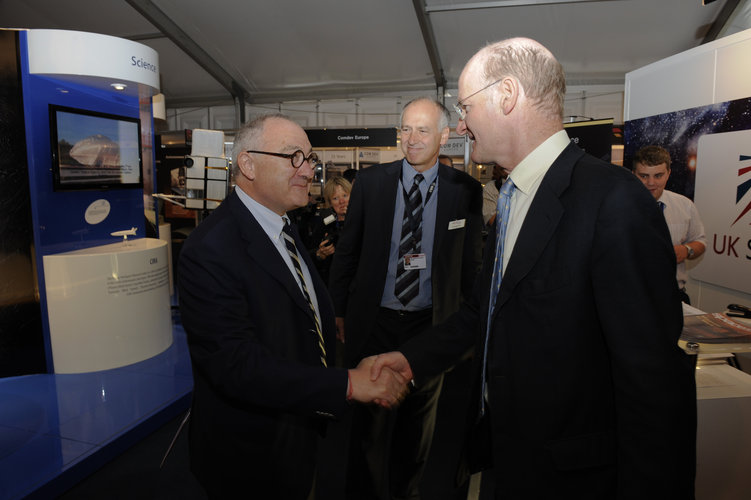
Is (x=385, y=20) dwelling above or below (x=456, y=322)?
above

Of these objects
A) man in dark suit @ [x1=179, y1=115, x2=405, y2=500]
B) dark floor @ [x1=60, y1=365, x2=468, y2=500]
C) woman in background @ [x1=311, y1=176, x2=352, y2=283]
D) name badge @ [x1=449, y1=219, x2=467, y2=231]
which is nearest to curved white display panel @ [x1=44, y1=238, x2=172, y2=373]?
dark floor @ [x1=60, y1=365, x2=468, y2=500]

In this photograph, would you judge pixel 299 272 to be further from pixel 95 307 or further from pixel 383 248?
pixel 95 307

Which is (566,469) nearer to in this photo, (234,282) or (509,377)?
(509,377)

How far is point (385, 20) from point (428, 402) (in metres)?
8.39

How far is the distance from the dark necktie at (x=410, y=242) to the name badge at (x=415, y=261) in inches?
1.3

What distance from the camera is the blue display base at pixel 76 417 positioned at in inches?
108

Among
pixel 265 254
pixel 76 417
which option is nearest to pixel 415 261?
pixel 265 254

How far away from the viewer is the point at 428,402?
2.52 meters

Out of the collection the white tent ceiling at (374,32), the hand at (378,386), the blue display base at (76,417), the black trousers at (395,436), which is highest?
the white tent ceiling at (374,32)

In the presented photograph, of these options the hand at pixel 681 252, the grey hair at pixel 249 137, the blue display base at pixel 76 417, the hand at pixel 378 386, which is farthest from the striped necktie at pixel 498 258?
the hand at pixel 681 252

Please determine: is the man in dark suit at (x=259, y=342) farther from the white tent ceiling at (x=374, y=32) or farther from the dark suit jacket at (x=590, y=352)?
the white tent ceiling at (x=374, y=32)

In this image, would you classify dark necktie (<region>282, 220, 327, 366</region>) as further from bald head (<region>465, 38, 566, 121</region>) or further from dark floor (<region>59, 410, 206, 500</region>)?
dark floor (<region>59, 410, 206, 500</region>)

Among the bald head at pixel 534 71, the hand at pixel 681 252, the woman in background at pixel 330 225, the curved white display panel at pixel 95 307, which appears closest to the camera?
the bald head at pixel 534 71

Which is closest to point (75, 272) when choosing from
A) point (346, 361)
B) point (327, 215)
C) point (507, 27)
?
point (327, 215)
